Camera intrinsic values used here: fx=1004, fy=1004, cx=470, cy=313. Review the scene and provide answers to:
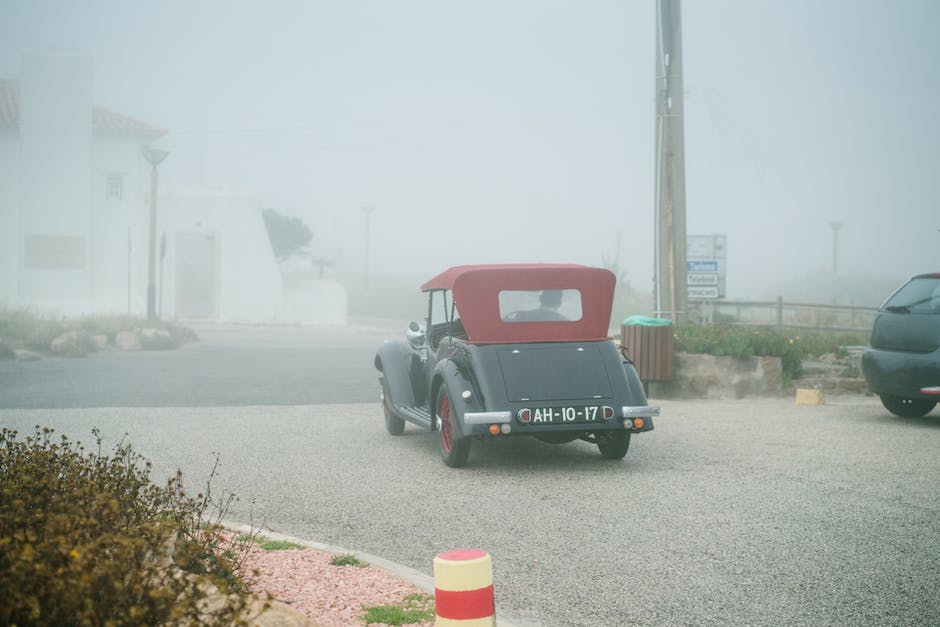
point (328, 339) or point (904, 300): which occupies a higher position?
point (904, 300)

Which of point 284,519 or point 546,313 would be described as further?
point 546,313

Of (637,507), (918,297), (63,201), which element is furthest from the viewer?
(63,201)

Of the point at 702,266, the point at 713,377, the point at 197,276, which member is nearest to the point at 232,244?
the point at 197,276

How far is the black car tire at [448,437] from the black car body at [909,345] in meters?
5.14

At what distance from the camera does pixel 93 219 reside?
37375mm

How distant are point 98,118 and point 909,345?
121 feet

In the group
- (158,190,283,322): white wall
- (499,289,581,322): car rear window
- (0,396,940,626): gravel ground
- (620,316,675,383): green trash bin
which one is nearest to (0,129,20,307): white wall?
(158,190,283,322): white wall

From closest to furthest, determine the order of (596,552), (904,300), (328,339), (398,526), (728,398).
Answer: (596,552) < (398,526) < (904,300) < (728,398) < (328,339)

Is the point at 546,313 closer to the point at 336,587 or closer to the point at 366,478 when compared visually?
the point at 366,478

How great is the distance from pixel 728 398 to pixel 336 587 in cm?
1026

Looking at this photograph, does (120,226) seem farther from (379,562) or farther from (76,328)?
(379,562)

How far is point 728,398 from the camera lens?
14.2 meters

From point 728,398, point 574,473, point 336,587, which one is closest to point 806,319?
point 728,398

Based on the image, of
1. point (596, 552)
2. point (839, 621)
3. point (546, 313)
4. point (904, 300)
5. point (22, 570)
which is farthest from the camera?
point (904, 300)
